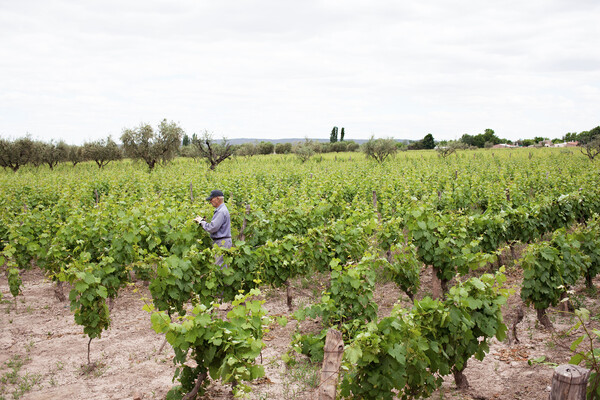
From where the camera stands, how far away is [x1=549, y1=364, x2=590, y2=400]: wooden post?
2.45 meters

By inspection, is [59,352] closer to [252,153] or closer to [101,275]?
[101,275]

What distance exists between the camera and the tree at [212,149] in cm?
3297

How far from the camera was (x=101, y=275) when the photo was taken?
613 centimetres

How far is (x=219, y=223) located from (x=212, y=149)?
29.6 meters

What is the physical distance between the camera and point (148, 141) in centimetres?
3550

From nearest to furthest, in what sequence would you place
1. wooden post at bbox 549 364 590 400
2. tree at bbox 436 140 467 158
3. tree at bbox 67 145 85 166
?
wooden post at bbox 549 364 590 400 → tree at bbox 436 140 467 158 → tree at bbox 67 145 85 166

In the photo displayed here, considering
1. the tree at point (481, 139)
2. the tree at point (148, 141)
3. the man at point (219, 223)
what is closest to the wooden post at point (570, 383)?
the man at point (219, 223)

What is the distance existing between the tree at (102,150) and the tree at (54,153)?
305 centimetres

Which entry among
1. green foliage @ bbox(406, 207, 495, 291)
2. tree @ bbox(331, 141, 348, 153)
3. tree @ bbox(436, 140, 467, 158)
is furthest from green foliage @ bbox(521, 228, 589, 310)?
tree @ bbox(331, 141, 348, 153)

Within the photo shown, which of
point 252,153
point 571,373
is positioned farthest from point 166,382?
point 252,153

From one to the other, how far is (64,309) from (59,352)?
1999 mm

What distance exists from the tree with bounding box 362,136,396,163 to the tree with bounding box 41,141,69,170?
3388cm

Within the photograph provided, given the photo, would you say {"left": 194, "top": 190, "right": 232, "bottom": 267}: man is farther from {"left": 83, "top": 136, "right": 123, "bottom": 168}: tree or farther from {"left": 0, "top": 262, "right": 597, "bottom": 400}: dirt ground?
{"left": 83, "top": 136, "right": 123, "bottom": 168}: tree

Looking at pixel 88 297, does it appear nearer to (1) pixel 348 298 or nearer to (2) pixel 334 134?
(1) pixel 348 298
